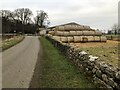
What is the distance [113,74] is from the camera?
685cm

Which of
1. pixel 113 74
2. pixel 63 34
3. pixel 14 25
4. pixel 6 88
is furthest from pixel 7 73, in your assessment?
pixel 14 25

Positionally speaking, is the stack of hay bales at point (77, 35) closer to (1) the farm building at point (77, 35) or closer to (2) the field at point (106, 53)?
(1) the farm building at point (77, 35)

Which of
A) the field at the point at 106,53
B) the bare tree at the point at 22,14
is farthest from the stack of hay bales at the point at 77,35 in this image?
the bare tree at the point at 22,14

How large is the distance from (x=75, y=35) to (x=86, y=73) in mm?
27072

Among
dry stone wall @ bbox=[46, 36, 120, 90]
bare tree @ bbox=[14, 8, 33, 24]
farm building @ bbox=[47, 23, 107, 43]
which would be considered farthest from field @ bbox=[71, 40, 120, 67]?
bare tree @ bbox=[14, 8, 33, 24]

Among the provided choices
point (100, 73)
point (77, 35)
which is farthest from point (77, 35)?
point (100, 73)

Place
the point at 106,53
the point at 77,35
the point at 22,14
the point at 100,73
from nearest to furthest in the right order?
the point at 100,73 < the point at 106,53 < the point at 77,35 < the point at 22,14

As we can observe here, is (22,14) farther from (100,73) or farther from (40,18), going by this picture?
(100,73)

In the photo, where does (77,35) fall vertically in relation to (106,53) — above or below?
above

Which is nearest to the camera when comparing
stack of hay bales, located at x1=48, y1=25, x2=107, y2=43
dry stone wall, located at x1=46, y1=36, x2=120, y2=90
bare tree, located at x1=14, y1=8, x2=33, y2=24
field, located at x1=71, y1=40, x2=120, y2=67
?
dry stone wall, located at x1=46, y1=36, x2=120, y2=90

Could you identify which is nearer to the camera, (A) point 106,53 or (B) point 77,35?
(A) point 106,53

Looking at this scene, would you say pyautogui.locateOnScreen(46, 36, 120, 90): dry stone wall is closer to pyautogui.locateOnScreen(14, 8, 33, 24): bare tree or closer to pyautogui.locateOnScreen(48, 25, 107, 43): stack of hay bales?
pyautogui.locateOnScreen(48, 25, 107, 43): stack of hay bales

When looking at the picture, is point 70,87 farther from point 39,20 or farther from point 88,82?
point 39,20

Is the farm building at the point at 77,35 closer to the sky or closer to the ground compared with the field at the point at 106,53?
closer to the sky
